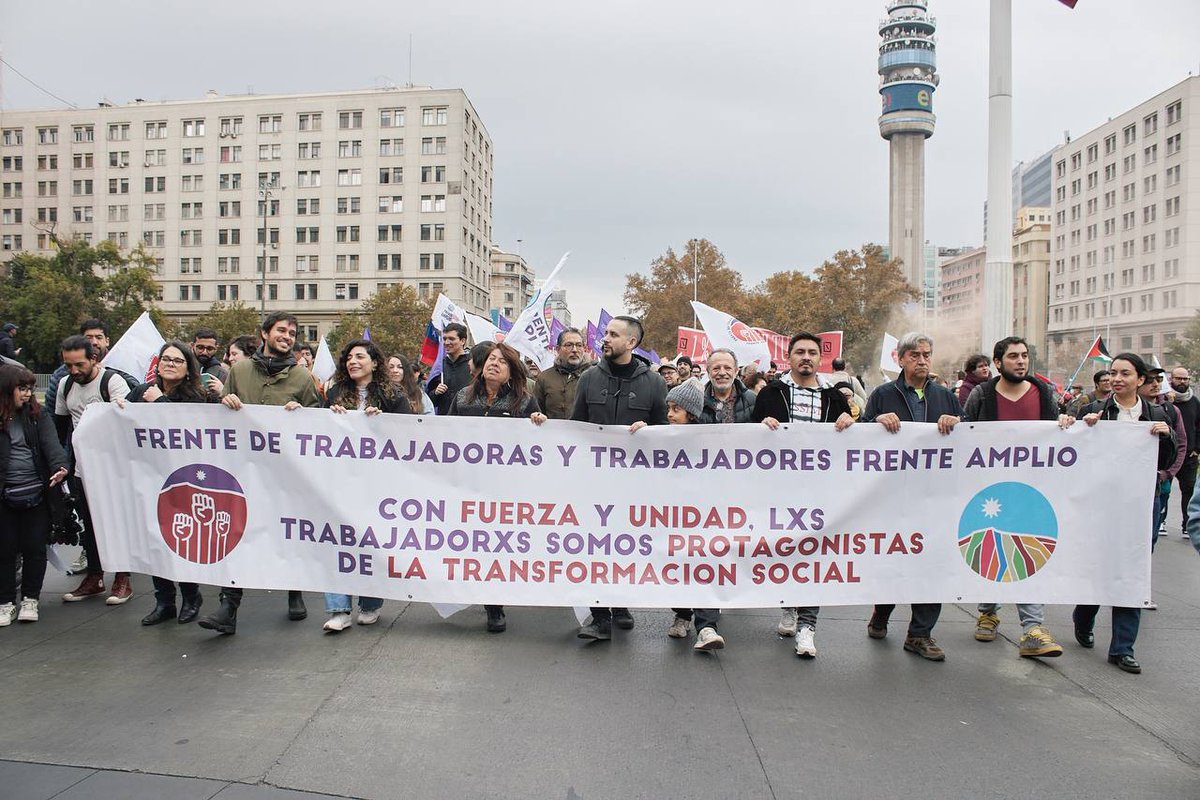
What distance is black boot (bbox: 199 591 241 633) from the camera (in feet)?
16.9

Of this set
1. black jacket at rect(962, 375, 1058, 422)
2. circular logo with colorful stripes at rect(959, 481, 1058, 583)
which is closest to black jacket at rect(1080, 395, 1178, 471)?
black jacket at rect(962, 375, 1058, 422)

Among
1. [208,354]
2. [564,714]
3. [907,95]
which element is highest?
[907,95]

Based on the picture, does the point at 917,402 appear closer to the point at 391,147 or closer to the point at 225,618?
the point at 225,618

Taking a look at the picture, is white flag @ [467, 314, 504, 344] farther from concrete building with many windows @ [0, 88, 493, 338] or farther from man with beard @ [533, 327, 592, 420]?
concrete building with many windows @ [0, 88, 493, 338]

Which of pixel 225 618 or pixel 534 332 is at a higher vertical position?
pixel 534 332

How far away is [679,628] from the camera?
17.6 feet

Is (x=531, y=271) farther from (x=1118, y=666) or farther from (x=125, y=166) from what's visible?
(x=1118, y=666)

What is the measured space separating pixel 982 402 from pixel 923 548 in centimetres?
109

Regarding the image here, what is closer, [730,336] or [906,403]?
[906,403]

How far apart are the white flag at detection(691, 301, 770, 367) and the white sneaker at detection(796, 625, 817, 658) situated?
6.44 m

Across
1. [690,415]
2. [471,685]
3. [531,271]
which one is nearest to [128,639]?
[471,685]

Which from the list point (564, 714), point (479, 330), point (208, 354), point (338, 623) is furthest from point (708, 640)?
point (479, 330)

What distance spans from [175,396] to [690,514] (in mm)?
3399

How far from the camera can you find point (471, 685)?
4465 mm
